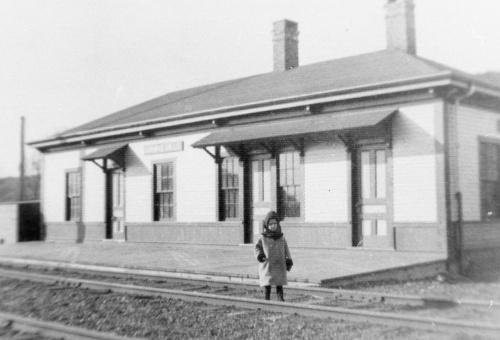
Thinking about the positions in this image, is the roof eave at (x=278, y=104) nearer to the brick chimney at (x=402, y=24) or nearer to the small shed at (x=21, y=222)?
the small shed at (x=21, y=222)

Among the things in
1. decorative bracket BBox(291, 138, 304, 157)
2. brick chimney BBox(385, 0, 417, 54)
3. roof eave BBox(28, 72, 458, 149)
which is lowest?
decorative bracket BBox(291, 138, 304, 157)

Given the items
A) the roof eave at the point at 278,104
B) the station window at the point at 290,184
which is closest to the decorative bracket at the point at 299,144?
the station window at the point at 290,184

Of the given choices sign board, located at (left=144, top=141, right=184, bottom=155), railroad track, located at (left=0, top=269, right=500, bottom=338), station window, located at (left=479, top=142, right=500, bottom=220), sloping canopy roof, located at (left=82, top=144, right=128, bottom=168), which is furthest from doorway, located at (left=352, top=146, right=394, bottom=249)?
sloping canopy roof, located at (left=82, top=144, right=128, bottom=168)

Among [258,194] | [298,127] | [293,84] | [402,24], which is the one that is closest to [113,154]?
[258,194]

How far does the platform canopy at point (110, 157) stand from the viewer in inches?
795

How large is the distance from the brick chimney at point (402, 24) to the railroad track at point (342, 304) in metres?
9.83

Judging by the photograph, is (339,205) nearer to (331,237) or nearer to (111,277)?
(331,237)

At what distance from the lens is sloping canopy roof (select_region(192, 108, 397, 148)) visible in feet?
45.1

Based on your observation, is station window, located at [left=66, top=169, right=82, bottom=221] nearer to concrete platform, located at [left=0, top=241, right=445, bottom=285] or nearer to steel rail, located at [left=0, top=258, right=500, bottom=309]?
concrete platform, located at [left=0, top=241, right=445, bottom=285]

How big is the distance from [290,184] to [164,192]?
16.6 ft

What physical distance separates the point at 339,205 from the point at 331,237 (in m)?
0.81

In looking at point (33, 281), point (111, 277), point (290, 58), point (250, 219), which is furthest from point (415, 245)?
point (290, 58)

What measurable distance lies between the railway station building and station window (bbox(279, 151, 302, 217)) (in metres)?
0.04

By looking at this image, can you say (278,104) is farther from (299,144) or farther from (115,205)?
(115,205)
